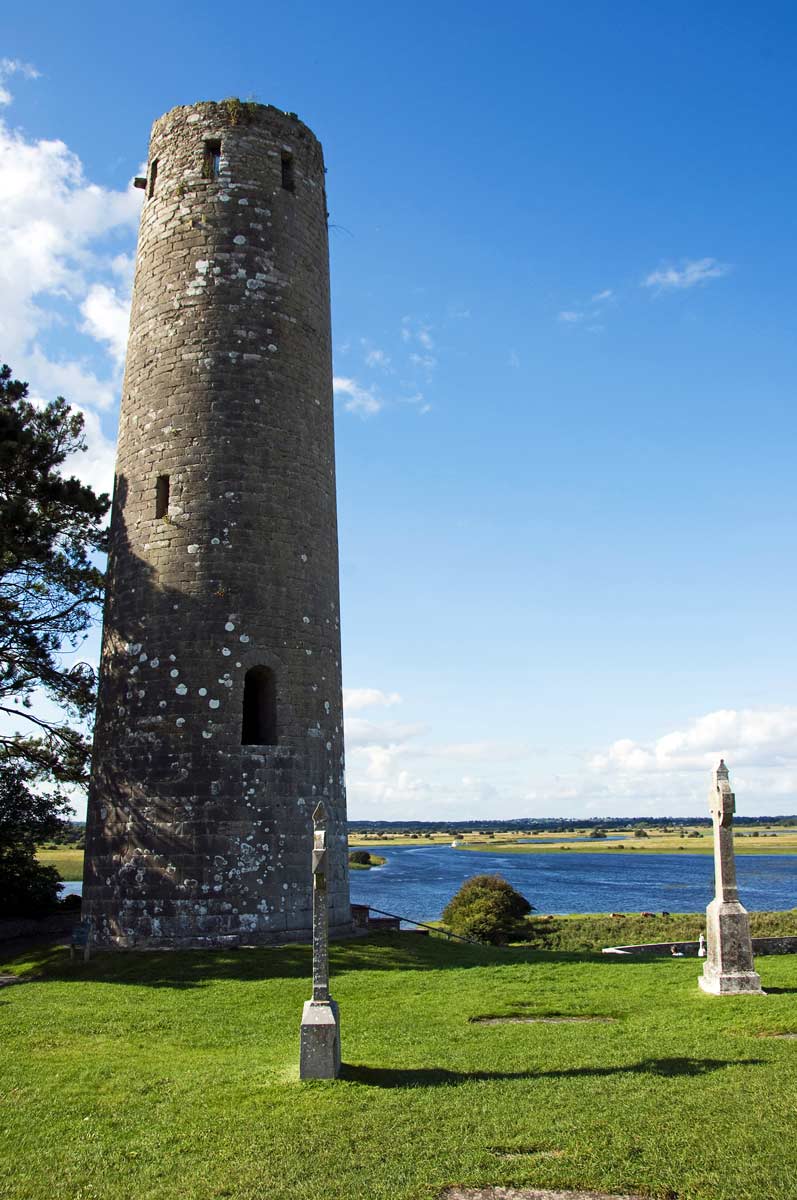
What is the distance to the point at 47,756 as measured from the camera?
2002cm

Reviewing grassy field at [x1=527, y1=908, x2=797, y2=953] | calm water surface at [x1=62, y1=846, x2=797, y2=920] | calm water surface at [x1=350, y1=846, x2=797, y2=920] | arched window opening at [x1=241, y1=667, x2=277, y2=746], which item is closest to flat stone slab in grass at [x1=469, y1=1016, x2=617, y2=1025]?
arched window opening at [x1=241, y1=667, x2=277, y2=746]

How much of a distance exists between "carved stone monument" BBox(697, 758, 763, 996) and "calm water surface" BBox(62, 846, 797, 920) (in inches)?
1104

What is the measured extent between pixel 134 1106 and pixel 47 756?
13.7m

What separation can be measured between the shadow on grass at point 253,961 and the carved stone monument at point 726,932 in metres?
3.08

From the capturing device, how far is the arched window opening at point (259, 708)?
15805 millimetres

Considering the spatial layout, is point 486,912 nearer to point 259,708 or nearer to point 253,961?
point 259,708

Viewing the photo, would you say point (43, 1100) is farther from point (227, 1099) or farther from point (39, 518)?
point (39, 518)

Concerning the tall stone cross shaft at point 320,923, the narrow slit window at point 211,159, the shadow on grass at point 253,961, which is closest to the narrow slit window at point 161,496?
the narrow slit window at point 211,159

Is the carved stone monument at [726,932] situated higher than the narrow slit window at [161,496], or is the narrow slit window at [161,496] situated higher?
the narrow slit window at [161,496]

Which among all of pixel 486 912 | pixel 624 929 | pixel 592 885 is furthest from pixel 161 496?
pixel 592 885

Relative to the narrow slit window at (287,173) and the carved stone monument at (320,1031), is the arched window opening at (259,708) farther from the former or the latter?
the narrow slit window at (287,173)

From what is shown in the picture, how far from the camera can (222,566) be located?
1590cm

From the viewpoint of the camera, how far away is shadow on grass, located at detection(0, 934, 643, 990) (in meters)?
12.9

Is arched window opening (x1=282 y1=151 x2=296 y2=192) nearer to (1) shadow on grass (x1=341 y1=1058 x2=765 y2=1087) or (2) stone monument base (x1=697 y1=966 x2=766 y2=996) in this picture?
(2) stone monument base (x1=697 y1=966 x2=766 y2=996)
